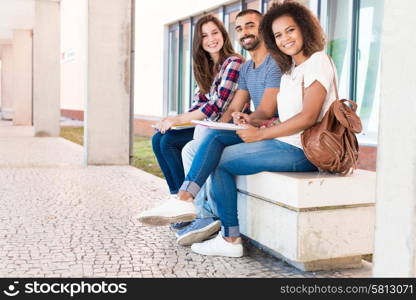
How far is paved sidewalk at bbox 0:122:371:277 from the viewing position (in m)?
3.30

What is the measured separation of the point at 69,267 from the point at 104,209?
1897mm

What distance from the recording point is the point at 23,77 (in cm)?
2092

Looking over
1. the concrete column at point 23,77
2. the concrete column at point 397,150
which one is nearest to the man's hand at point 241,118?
the concrete column at point 397,150

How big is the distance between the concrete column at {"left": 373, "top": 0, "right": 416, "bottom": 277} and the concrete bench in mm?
784

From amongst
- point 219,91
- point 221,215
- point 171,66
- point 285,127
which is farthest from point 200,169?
point 171,66

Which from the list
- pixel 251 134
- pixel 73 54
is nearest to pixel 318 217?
pixel 251 134

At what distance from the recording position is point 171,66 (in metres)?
15.4

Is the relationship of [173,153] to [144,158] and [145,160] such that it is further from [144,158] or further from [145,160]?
[144,158]

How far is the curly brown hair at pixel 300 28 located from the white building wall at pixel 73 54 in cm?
2002

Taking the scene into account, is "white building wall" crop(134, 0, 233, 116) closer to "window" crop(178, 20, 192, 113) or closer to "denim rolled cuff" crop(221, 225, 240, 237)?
"window" crop(178, 20, 192, 113)

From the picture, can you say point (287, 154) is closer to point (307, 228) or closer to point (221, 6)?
point (307, 228)

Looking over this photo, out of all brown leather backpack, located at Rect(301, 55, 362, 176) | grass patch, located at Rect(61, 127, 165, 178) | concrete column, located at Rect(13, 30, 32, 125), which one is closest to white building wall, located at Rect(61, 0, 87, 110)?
concrete column, located at Rect(13, 30, 32, 125)

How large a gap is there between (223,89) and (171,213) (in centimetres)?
104

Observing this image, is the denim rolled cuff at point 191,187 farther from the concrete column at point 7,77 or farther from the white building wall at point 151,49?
the concrete column at point 7,77
